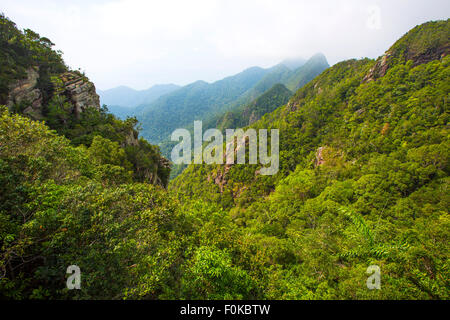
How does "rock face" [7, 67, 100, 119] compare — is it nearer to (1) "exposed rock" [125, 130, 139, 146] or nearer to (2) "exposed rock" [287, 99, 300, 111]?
(1) "exposed rock" [125, 130, 139, 146]

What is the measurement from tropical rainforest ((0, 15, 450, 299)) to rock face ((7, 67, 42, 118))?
184 millimetres

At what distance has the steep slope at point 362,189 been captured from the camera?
31.2ft

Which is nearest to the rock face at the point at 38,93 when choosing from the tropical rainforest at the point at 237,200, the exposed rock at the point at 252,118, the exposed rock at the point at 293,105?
the tropical rainforest at the point at 237,200

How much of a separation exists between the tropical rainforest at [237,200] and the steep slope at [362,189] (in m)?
0.16

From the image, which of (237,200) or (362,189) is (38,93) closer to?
(362,189)

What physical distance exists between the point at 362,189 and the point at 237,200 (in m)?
42.9

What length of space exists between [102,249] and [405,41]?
9574 cm

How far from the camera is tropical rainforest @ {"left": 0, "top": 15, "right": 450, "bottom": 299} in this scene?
6613 mm

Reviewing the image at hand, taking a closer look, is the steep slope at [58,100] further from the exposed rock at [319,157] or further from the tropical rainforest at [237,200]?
the exposed rock at [319,157]

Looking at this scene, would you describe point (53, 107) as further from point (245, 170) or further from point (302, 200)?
point (245, 170)

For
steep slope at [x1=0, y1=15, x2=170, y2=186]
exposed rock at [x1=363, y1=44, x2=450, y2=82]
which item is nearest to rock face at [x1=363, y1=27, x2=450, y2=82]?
exposed rock at [x1=363, y1=44, x2=450, y2=82]

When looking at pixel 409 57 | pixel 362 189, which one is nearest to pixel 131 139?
pixel 362 189

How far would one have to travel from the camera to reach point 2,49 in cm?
3070

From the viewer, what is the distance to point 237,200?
68250mm
